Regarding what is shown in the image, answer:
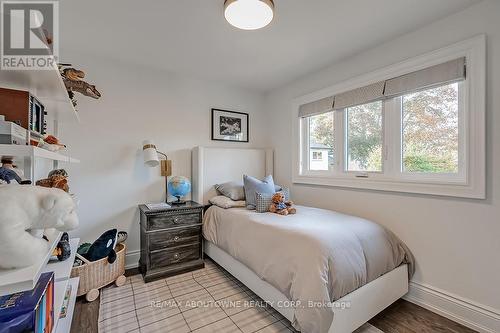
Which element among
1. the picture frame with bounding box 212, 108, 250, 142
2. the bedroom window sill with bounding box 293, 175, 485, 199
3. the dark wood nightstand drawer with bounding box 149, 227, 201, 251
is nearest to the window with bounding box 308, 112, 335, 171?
the bedroom window sill with bounding box 293, 175, 485, 199

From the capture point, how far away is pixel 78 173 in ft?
8.07

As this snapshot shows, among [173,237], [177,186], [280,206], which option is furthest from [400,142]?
[173,237]

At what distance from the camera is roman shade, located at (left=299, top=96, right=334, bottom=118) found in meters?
2.75

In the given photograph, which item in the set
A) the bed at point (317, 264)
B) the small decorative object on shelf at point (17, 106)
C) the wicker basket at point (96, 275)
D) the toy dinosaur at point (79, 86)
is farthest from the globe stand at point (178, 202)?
the small decorative object on shelf at point (17, 106)

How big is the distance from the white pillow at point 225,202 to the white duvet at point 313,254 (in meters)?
0.36

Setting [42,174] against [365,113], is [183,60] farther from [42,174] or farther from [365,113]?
[365,113]

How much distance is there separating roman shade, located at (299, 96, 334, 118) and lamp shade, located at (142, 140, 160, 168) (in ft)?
6.27

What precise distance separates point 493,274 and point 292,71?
2637mm

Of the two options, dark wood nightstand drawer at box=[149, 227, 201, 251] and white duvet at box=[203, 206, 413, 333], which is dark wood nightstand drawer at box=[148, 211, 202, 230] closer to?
dark wood nightstand drawer at box=[149, 227, 201, 251]

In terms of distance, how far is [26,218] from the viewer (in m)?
0.69

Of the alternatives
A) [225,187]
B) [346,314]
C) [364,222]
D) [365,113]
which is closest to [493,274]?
[364,222]

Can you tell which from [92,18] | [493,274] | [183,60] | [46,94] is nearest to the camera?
[46,94]

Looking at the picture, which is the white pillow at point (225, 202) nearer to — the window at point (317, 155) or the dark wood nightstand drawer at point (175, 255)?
the dark wood nightstand drawer at point (175, 255)

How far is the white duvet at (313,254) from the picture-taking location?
144cm
